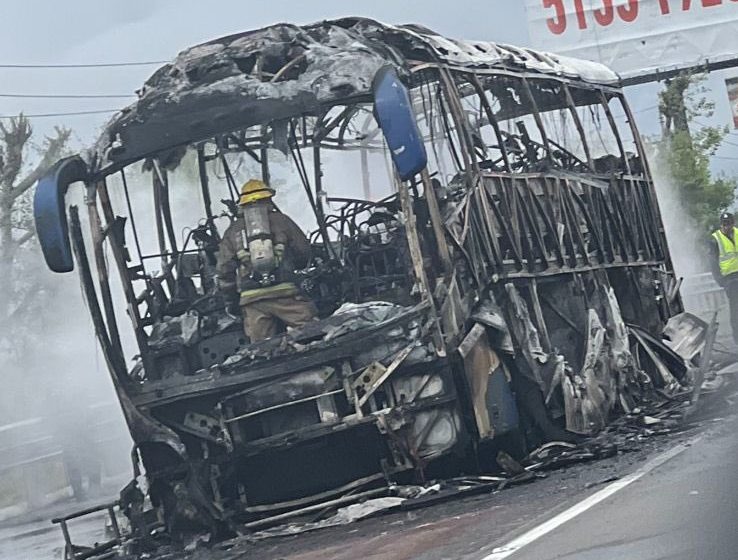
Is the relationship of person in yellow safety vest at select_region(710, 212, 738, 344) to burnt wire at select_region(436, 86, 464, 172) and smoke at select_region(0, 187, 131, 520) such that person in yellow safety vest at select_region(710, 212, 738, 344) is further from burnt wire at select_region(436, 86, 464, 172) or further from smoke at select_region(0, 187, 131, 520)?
burnt wire at select_region(436, 86, 464, 172)

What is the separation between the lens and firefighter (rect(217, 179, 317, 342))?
10.9 meters

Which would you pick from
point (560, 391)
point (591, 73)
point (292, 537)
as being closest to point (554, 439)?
point (560, 391)

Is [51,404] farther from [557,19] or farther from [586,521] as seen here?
[557,19]

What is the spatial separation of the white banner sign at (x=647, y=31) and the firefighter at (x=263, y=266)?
78.0ft

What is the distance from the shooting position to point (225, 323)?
37.0 ft

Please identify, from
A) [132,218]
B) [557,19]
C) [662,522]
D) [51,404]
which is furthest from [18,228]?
[662,522]

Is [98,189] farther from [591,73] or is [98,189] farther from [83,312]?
[83,312]

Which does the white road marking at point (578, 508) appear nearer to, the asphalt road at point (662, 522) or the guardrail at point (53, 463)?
the asphalt road at point (662, 522)

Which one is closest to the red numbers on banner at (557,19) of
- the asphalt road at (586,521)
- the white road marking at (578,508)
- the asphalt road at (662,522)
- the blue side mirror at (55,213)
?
the asphalt road at (586,521)

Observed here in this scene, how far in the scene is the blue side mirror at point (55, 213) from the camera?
10.7 m

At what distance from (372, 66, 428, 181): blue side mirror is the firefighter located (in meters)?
1.68

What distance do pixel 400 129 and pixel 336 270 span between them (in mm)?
2412

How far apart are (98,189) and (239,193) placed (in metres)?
1.45

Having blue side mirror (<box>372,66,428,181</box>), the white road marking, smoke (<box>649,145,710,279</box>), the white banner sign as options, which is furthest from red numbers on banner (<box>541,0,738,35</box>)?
blue side mirror (<box>372,66,428,181</box>)
